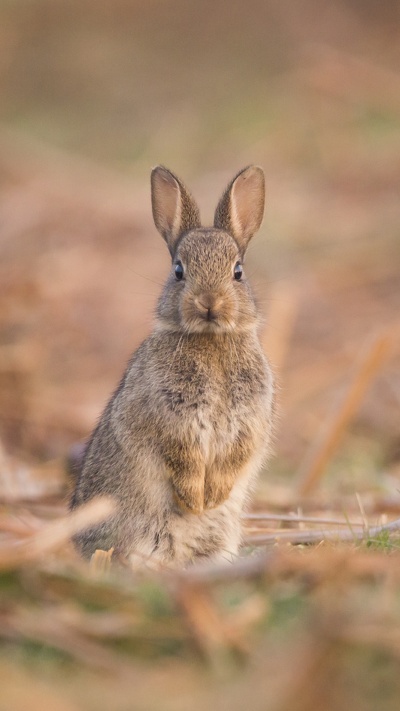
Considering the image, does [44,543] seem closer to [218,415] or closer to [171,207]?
[218,415]

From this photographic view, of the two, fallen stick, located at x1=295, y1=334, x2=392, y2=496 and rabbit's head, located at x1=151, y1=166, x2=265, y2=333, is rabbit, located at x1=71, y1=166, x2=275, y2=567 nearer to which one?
rabbit's head, located at x1=151, y1=166, x2=265, y2=333

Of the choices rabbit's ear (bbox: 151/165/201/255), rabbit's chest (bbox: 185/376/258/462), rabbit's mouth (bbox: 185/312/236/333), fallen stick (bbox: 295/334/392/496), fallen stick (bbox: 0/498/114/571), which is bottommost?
fallen stick (bbox: 295/334/392/496)

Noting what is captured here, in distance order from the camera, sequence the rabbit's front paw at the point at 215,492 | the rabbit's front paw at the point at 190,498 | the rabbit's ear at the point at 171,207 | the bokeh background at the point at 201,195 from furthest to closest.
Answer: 1. the bokeh background at the point at 201,195
2. the rabbit's ear at the point at 171,207
3. the rabbit's front paw at the point at 215,492
4. the rabbit's front paw at the point at 190,498

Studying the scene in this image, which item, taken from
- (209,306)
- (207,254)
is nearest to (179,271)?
(207,254)

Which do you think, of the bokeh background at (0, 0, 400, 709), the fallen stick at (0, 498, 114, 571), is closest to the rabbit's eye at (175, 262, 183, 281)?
the bokeh background at (0, 0, 400, 709)

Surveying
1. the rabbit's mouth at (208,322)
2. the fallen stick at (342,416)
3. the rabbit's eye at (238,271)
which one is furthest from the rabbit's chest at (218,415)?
the fallen stick at (342,416)

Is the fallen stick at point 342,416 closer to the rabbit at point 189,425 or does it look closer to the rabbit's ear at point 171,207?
the rabbit at point 189,425
